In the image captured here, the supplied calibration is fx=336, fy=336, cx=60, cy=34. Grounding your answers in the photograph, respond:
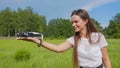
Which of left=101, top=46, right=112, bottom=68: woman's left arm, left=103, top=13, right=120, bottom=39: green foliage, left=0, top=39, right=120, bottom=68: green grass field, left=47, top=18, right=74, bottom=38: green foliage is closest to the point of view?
left=101, top=46, right=112, bottom=68: woman's left arm

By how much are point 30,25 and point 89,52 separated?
78.9 meters

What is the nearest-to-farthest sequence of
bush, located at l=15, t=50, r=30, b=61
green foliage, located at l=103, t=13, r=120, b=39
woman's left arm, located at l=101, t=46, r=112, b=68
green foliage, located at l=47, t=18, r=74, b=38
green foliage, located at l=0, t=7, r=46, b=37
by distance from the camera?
1. woman's left arm, located at l=101, t=46, r=112, b=68
2. bush, located at l=15, t=50, r=30, b=61
3. green foliage, located at l=0, t=7, r=46, b=37
4. green foliage, located at l=47, t=18, r=74, b=38
5. green foliage, located at l=103, t=13, r=120, b=39

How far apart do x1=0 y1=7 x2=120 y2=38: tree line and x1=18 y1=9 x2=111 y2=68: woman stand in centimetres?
7351

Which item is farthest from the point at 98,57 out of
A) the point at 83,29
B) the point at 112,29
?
the point at 112,29

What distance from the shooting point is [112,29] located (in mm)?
92750

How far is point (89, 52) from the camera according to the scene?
10.1ft

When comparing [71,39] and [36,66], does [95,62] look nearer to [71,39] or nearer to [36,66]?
[71,39]

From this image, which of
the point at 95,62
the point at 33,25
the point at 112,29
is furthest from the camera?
the point at 112,29

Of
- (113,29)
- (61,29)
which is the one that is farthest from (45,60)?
(113,29)

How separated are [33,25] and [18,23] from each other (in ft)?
12.7

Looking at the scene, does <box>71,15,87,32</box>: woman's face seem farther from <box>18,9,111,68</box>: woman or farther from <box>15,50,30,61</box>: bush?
<box>15,50,30,61</box>: bush

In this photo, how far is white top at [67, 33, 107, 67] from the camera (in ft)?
10.1

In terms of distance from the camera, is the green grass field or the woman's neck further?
the green grass field

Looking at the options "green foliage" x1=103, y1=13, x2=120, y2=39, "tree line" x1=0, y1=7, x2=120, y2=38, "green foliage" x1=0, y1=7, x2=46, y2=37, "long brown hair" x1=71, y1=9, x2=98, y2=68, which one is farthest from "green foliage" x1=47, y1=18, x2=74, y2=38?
"long brown hair" x1=71, y1=9, x2=98, y2=68
